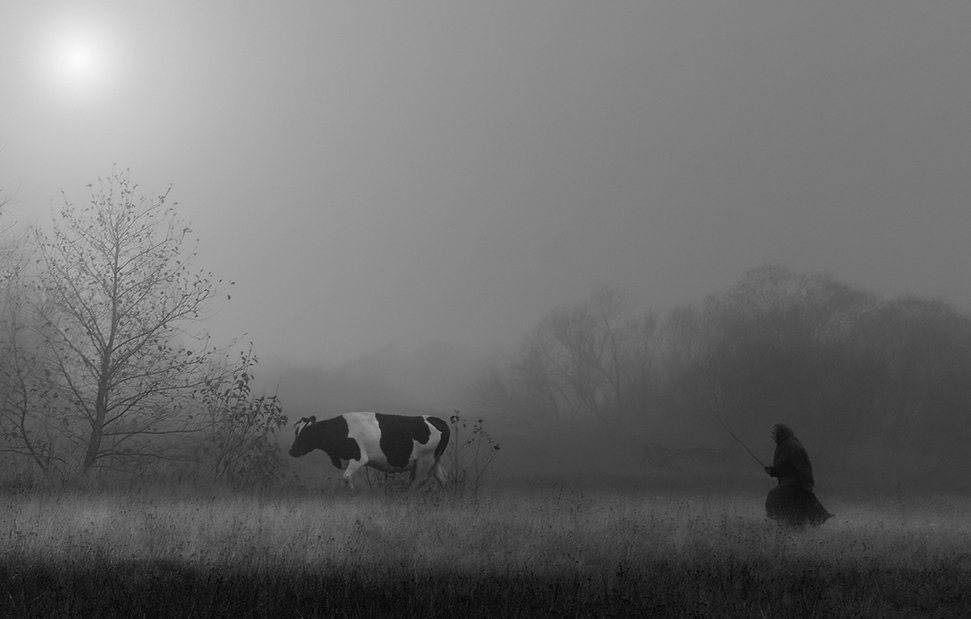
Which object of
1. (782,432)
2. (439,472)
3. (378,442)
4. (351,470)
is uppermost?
(782,432)

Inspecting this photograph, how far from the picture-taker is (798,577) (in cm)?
1166

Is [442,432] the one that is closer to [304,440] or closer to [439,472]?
[439,472]

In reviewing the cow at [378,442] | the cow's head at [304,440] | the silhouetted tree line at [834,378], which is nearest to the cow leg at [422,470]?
the cow at [378,442]

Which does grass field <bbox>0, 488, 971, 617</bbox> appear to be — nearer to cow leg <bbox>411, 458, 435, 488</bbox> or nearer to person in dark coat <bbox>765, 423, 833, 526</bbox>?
person in dark coat <bbox>765, 423, 833, 526</bbox>

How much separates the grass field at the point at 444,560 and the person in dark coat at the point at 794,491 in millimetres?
409

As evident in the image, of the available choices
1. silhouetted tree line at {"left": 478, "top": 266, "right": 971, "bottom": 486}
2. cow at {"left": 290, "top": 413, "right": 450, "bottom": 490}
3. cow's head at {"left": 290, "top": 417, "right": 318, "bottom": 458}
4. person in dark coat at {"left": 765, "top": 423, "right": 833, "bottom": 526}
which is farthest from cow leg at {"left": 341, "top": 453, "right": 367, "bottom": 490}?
silhouetted tree line at {"left": 478, "top": 266, "right": 971, "bottom": 486}

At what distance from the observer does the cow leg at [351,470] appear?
67.3 ft

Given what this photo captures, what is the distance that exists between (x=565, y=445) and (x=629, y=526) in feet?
102

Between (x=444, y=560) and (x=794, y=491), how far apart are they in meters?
7.13

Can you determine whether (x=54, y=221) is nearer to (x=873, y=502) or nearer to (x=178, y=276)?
(x=178, y=276)

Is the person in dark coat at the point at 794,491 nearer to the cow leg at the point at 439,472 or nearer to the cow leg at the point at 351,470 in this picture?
the cow leg at the point at 439,472

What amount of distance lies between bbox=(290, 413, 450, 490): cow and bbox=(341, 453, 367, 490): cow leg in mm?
27

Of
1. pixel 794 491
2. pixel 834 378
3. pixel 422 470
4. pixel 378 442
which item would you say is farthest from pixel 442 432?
pixel 834 378

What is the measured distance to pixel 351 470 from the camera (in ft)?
68.1
